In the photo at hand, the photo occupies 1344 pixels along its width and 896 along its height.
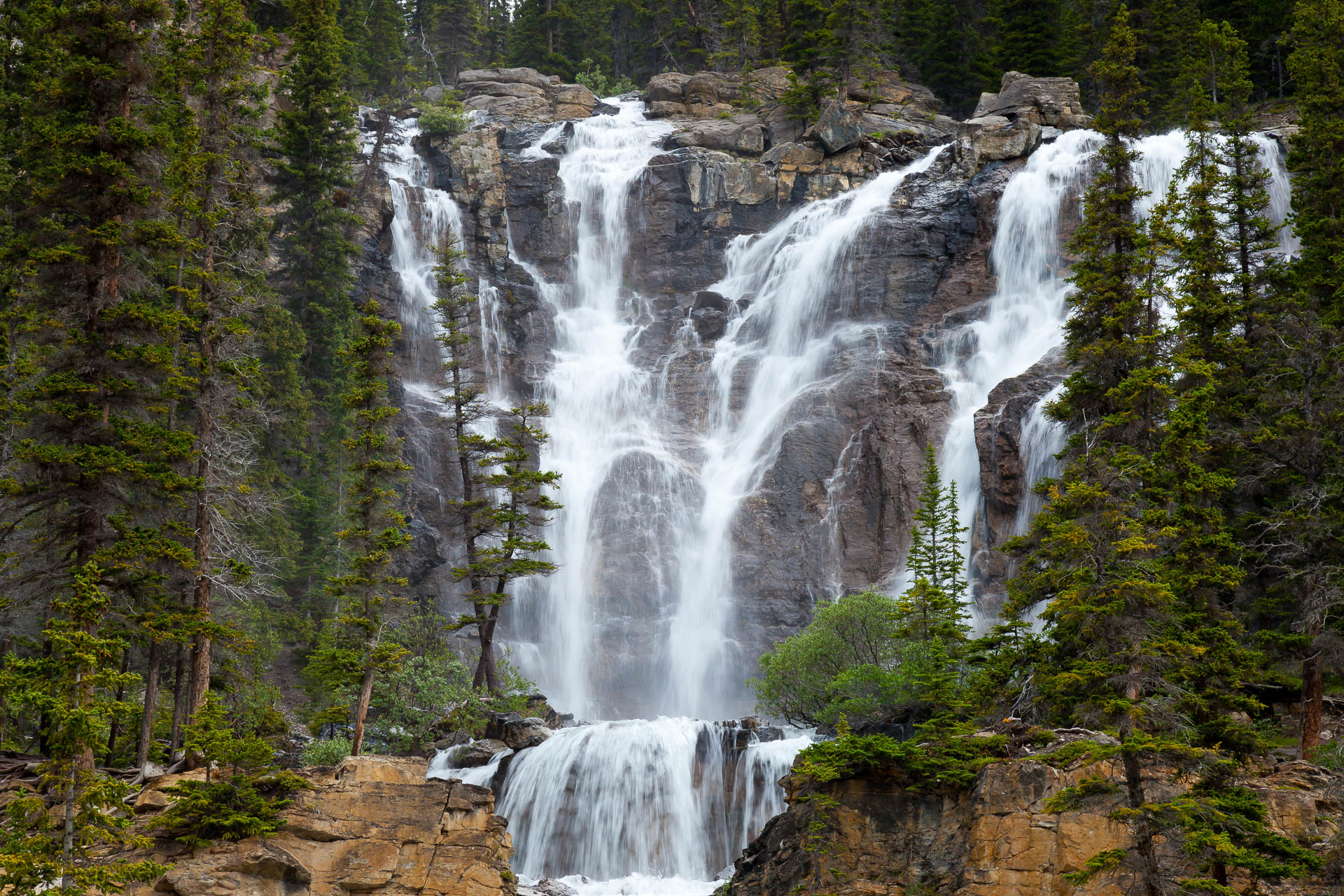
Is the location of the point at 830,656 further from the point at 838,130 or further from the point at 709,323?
the point at 838,130

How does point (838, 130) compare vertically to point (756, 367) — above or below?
above

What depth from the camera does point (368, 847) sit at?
18594 millimetres

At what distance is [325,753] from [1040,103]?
43145 millimetres

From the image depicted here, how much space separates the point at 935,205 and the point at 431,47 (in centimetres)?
4435

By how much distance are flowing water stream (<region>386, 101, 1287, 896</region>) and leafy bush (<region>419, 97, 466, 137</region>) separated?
1693 mm

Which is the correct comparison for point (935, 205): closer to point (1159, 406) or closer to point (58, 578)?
point (1159, 406)

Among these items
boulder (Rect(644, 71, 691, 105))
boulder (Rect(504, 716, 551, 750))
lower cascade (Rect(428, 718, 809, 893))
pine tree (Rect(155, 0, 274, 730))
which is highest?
boulder (Rect(644, 71, 691, 105))

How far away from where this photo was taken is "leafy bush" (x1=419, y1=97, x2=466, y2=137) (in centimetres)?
5372

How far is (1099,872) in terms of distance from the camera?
15469 millimetres

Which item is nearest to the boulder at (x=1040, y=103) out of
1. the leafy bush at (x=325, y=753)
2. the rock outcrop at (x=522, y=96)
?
the rock outcrop at (x=522, y=96)

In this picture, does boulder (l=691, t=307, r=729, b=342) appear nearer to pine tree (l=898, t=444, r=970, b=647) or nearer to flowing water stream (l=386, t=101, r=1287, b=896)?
flowing water stream (l=386, t=101, r=1287, b=896)

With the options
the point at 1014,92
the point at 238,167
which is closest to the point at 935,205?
the point at 1014,92

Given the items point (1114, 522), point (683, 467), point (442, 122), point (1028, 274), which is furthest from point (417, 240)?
point (1114, 522)

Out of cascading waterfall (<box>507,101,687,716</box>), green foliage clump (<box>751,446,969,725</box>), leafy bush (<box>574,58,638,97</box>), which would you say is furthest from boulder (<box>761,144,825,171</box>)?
green foliage clump (<box>751,446,969,725</box>)
